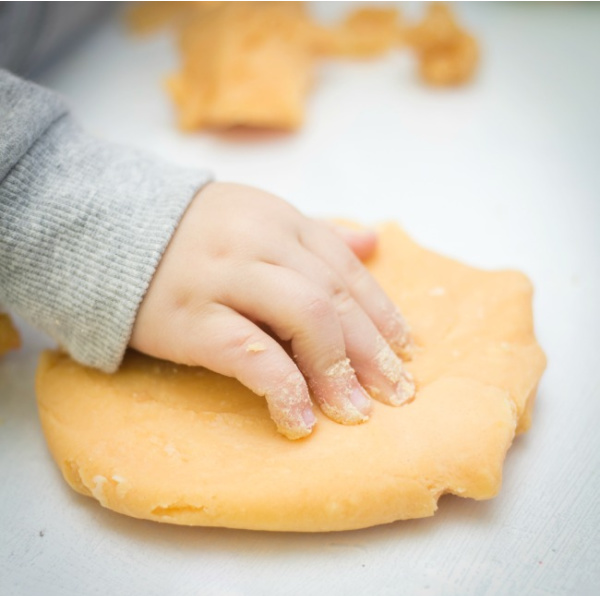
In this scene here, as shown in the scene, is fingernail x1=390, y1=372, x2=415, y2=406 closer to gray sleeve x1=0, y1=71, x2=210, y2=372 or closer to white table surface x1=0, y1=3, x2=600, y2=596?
white table surface x1=0, y1=3, x2=600, y2=596

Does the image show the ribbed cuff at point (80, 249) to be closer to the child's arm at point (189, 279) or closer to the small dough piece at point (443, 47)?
the child's arm at point (189, 279)

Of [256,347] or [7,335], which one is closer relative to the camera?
[256,347]

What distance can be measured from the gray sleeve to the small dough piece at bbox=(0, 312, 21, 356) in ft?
0.27

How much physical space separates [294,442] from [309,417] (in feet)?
0.10

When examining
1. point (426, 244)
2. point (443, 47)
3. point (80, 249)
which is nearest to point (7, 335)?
point (80, 249)

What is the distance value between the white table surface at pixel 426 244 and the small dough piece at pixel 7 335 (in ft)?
0.09

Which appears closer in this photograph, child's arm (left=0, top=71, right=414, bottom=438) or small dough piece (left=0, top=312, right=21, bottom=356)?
child's arm (left=0, top=71, right=414, bottom=438)

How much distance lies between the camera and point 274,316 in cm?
72

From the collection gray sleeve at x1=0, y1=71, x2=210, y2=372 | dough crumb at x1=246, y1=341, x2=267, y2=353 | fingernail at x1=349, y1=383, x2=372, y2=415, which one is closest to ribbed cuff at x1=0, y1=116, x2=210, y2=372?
gray sleeve at x1=0, y1=71, x2=210, y2=372

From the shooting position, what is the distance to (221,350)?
2.35ft

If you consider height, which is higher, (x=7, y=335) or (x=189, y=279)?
(x=189, y=279)

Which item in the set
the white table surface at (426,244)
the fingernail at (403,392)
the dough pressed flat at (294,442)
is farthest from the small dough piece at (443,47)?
the fingernail at (403,392)

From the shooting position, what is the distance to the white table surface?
685 millimetres

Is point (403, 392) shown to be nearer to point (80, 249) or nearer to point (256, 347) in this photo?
point (256, 347)
